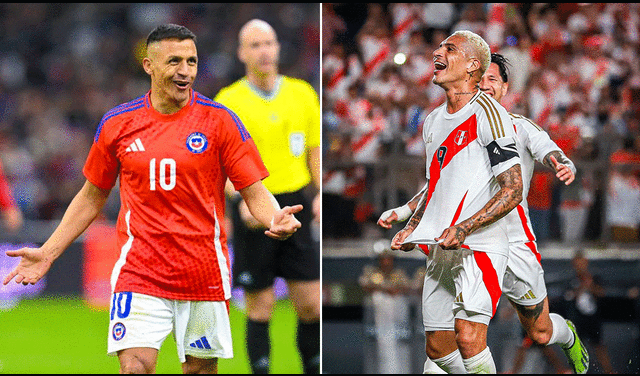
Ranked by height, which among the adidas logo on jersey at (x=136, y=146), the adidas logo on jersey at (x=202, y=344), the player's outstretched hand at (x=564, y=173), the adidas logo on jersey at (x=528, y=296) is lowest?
the adidas logo on jersey at (x=202, y=344)

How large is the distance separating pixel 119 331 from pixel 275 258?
2079 millimetres

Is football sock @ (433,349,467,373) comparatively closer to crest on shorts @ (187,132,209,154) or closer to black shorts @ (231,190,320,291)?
crest on shorts @ (187,132,209,154)

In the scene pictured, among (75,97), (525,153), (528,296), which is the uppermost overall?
(75,97)

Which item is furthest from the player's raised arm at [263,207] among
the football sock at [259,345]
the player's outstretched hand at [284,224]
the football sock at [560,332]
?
the football sock at [259,345]

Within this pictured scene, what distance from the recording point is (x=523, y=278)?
14.7 ft

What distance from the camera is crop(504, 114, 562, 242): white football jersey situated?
4398mm

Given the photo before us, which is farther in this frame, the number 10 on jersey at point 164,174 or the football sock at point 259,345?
the football sock at point 259,345

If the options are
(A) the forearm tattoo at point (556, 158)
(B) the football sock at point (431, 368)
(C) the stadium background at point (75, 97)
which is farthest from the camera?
(C) the stadium background at point (75, 97)

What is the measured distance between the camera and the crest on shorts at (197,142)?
4344 millimetres

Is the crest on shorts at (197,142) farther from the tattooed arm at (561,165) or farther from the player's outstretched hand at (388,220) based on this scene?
the tattooed arm at (561,165)

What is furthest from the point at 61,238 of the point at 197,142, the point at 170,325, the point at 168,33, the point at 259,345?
the point at 259,345

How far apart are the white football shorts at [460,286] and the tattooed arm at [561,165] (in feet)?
1.55

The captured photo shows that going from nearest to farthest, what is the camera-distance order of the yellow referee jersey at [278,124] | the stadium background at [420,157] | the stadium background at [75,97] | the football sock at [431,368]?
the football sock at [431,368] < the stadium background at [420,157] < the yellow referee jersey at [278,124] < the stadium background at [75,97]

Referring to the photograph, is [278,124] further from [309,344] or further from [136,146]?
[136,146]
